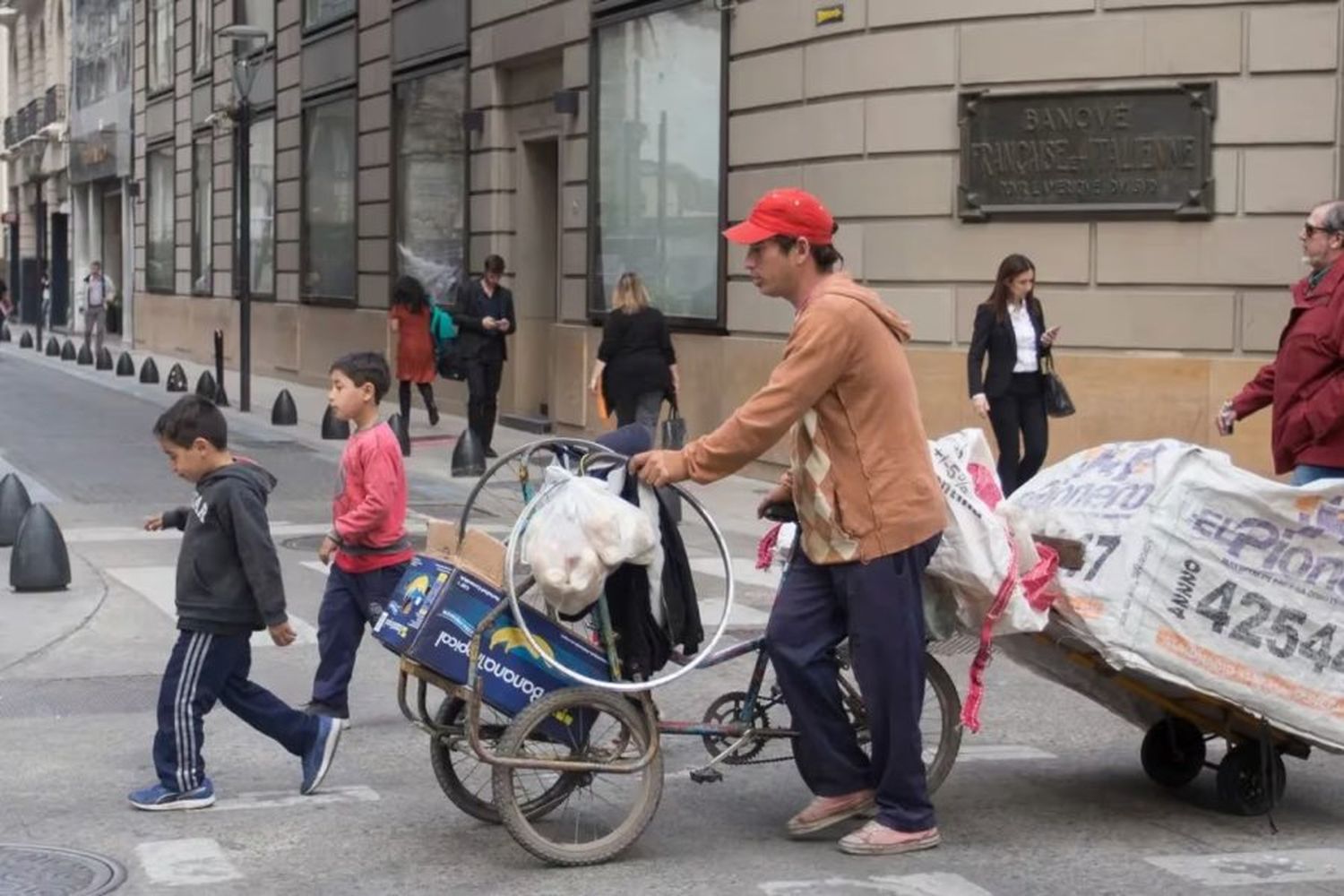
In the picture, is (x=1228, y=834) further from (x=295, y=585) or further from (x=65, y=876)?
(x=295, y=585)

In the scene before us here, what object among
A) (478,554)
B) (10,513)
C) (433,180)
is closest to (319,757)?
(478,554)

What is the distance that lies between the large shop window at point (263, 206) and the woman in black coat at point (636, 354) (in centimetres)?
1836

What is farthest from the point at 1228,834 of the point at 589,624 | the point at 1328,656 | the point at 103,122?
the point at 103,122

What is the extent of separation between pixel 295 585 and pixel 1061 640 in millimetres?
6004

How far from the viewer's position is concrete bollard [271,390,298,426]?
76.9 feet

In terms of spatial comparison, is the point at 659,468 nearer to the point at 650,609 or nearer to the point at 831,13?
→ the point at 650,609

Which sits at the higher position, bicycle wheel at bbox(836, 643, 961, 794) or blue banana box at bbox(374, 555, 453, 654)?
blue banana box at bbox(374, 555, 453, 654)

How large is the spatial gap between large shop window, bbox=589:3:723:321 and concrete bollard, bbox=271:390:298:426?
179 inches

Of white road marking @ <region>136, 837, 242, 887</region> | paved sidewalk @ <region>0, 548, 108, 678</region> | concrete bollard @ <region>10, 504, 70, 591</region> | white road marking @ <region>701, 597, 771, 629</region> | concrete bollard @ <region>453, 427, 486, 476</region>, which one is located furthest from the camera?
concrete bollard @ <region>453, 427, 486, 476</region>

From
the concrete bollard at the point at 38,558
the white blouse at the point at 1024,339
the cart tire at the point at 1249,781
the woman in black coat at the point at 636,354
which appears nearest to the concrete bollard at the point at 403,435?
the woman in black coat at the point at 636,354

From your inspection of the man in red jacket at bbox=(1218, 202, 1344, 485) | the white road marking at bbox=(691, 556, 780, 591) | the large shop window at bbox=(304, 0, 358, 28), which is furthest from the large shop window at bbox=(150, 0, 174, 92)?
the man in red jacket at bbox=(1218, 202, 1344, 485)

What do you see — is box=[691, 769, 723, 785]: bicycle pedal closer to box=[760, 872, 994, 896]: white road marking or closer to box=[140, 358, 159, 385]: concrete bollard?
box=[760, 872, 994, 896]: white road marking

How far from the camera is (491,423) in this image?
61.8 ft

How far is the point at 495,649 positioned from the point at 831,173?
10.9 meters
